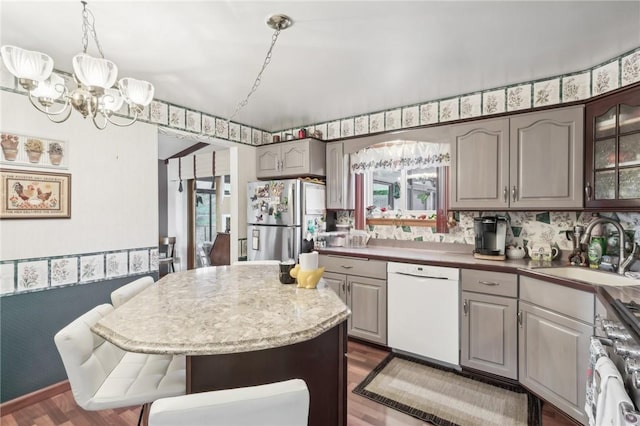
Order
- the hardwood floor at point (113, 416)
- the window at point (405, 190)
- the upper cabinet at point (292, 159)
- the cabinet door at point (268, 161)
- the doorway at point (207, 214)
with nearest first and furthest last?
1. the hardwood floor at point (113, 416)
2. the window at point (405, 190)
3. the upper cabinet at point (292, 159)
4. the cabinet door at point (268, 161)
5. the doorway at point (207, 214)

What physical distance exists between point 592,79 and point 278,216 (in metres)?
2.97

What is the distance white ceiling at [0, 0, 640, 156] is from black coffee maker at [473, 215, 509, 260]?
1187 millimetres

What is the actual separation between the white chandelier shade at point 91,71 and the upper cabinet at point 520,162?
102 inches

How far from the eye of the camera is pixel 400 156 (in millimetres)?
3195

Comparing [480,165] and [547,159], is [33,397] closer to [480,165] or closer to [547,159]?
[480,165]

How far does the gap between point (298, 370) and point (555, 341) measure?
1771 millimetres

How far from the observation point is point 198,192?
5523 millimetres

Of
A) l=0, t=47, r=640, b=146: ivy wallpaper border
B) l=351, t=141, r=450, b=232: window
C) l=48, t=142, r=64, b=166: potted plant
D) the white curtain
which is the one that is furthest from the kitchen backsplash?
l=48, t=142, r=64, b=166: potted plant

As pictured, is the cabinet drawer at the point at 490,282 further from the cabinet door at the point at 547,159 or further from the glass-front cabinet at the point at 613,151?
the glass-front cabinet at the point at 613,151

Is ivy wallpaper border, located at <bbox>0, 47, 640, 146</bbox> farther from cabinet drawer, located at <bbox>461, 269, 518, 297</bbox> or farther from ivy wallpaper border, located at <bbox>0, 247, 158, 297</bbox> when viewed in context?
cabinet drawer, located at <bbox>461, 269, 518, 297</bbox>

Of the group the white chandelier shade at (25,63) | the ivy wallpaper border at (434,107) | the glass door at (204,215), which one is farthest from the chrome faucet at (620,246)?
the glass door at (204,215)

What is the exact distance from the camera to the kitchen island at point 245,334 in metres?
0.92

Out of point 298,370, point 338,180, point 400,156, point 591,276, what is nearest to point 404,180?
point 400,156

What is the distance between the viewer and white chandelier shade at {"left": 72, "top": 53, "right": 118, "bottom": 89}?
1.30m
